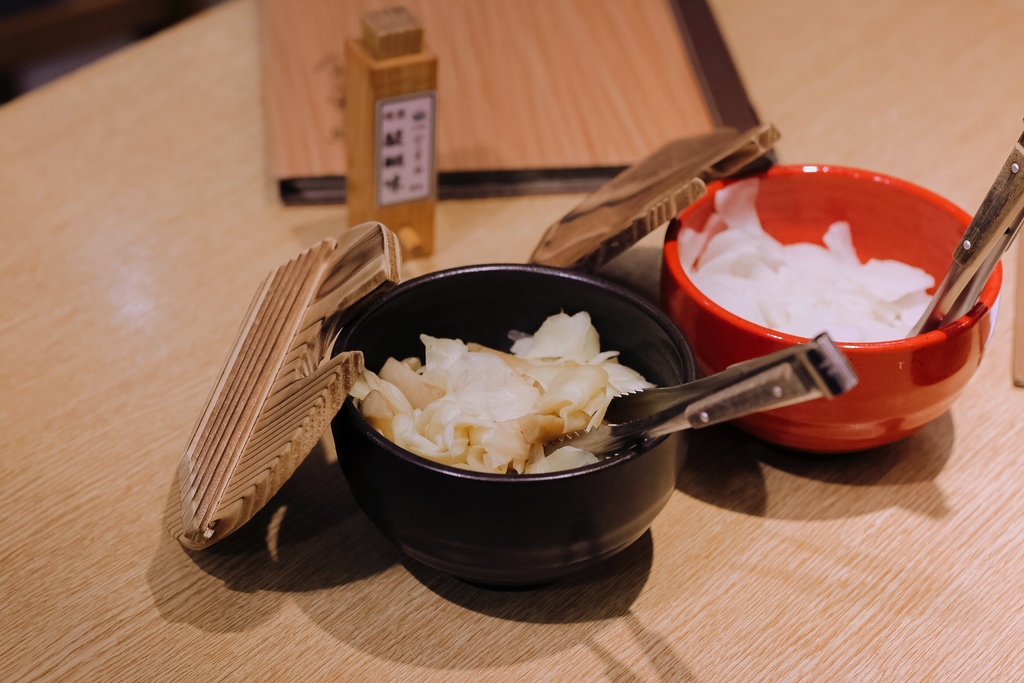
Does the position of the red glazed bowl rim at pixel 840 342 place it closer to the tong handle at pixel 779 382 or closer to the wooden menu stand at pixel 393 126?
the tong handle at pixel 779 382

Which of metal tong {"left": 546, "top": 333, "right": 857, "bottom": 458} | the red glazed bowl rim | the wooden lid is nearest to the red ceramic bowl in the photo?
the red glazed bowl rim

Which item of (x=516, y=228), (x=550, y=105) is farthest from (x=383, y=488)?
(x=550, y=105)

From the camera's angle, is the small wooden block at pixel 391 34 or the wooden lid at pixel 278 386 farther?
the small wooden block at pixel 391 34

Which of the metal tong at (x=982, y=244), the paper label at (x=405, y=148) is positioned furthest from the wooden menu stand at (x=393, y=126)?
the metal tong at (x=982, y=244)

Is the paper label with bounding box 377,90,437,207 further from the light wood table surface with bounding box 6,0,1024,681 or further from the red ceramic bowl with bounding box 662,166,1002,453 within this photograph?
the red ceramic bowl with bounding box 662,166,1002,453

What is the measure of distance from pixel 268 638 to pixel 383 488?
0.16 meters

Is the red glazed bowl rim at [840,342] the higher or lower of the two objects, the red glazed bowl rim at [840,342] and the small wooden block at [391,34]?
the lower

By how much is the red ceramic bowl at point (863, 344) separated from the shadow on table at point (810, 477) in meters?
0.04

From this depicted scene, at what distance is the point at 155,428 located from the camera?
0.86 m

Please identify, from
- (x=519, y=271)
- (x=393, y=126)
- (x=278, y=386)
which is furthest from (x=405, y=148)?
(x=278, y=386)

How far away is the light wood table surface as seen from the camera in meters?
0.69

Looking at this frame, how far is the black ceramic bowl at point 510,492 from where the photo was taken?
0.60m

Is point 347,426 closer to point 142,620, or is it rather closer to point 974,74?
point 142,620

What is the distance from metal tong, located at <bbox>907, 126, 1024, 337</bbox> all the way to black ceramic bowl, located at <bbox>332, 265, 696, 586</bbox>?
0.22 m
